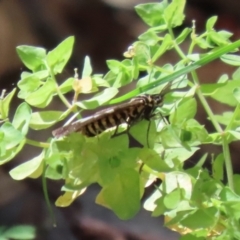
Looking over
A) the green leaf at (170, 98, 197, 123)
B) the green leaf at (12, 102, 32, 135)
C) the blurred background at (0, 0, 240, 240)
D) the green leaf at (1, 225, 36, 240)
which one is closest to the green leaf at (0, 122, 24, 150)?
the green leaf at (12, 102, 32, 135)

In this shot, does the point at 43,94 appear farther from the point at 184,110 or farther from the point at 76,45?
the point at 76,45

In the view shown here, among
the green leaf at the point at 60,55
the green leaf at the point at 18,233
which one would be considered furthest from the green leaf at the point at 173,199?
the green leaf at the point at 18,233

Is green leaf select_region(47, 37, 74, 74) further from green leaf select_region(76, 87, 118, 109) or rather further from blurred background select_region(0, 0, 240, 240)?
blurred background select_region(0, 0, 240, 240)

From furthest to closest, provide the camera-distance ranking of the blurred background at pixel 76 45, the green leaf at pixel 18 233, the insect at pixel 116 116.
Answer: the blurred background at pixel 76 45, the green leaf at pixel 18 233, the insect at pixel 116 116

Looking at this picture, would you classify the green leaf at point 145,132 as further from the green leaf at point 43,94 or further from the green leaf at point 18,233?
the green leaf at point 18,233

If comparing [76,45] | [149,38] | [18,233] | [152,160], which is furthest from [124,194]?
[76,45]

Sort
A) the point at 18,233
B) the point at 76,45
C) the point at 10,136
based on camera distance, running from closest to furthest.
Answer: the point at 10,136
the point at 18,233
the point at 76,45
